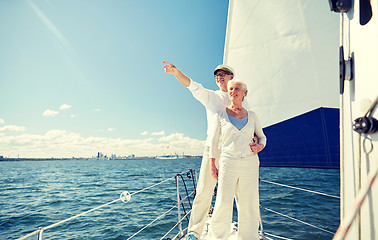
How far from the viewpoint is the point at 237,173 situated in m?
1.49

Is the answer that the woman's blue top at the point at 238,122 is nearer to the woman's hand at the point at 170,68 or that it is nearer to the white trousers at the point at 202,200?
the white trousers at the point at 202,200

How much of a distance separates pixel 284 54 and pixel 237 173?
1.99 meters

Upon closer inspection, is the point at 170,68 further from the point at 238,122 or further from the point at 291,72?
the point at 291,72

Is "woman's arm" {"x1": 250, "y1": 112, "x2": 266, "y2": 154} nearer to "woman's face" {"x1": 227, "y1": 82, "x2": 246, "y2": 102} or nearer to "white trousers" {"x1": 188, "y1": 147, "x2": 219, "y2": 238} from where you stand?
"woman's face" {"x1": 227, "y1": 82, "x2": 246, "y2": 102}

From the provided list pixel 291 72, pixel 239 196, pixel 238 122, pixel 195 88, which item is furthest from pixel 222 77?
pixel 291 72

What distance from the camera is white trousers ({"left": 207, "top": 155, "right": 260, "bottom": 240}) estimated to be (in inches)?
58.6

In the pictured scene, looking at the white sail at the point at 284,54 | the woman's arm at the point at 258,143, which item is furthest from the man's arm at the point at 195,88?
the white sail at the point at 284,54

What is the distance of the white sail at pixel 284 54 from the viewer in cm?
250

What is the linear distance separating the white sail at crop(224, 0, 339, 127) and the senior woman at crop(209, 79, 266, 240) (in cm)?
144

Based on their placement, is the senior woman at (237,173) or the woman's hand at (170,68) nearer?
the senior woman at (237,173)

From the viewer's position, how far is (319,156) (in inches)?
98.5

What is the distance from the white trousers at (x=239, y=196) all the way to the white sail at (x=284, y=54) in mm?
1545

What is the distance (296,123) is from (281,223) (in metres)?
4.03

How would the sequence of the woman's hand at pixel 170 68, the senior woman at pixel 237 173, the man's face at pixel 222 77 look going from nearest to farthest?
the senior woman at pixel 237 173
the woman's hand at pixel 170 68
the man's face at pixel 222 77
